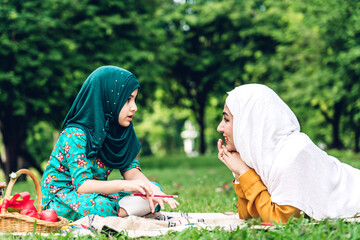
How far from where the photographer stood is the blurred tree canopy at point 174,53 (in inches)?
411

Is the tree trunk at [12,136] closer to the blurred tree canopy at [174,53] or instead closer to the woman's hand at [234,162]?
the blurred tree canopy at [174,53]

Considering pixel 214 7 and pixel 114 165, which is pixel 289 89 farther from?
pixel 114 165

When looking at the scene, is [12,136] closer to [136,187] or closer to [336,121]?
[136,187]

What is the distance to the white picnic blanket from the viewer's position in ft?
11.0

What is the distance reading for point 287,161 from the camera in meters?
3.36

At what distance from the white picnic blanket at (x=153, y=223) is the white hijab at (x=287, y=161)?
0.49 meters

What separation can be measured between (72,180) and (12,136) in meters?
10.1

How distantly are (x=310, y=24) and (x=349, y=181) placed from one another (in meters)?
11.4

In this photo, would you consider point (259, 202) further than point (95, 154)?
No

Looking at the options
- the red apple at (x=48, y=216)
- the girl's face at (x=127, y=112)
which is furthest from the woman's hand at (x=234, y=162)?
the red apple at (x=48, y=216)

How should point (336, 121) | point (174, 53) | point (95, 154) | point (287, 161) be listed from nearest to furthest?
point (287, 161) → point (95, 154) → point (174, 53) → point (336, 121)

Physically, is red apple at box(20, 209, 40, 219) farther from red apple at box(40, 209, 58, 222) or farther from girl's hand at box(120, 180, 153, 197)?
girl's hand at box(120, 180, 153, 197)

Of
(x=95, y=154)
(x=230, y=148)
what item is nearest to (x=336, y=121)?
(x=230, y=148)

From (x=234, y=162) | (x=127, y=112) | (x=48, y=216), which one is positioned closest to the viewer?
(x=48, y=216)
